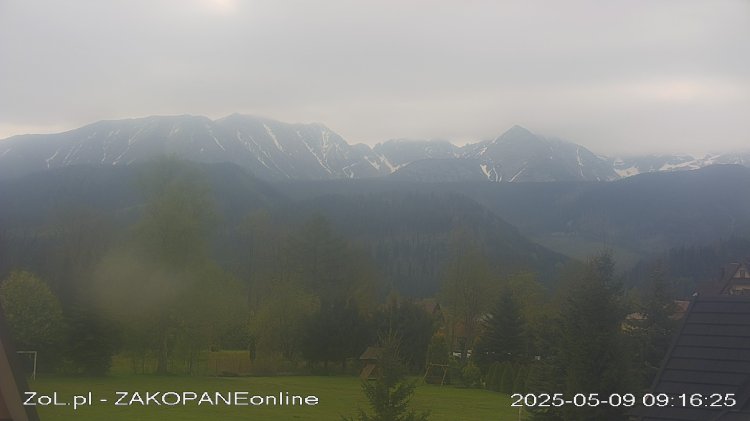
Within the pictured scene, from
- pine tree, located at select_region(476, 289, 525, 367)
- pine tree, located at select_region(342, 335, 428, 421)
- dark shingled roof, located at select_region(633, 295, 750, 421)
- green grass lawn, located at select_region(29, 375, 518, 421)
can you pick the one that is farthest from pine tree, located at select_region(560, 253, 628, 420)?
pine tree, located at select_region(476, 289, 525, 367)

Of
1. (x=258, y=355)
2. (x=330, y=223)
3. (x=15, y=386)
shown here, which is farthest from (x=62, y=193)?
(x=15, y=386)

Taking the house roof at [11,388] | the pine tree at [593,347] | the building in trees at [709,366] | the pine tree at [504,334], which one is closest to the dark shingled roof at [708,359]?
the building in trees at [709,366]

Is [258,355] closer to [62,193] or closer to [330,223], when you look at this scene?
[330,223]

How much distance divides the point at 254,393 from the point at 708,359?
18224 millimetres

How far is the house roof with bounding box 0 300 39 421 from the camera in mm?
2672

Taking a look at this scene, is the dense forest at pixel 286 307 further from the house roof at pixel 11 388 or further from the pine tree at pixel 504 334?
the house roof at pixel 11 388

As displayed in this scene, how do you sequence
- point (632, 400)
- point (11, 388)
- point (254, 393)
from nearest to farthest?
1. point (11, 388)
2. point (632, 400)
3. point (254, 393)

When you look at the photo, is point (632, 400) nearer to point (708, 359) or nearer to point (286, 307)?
point (708, 359)

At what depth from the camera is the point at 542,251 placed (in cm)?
11425

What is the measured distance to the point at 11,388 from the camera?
278 centimetres

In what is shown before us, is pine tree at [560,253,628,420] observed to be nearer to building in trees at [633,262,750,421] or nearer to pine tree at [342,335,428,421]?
pine tree at [342,335,428,421]

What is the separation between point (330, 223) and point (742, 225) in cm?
13982

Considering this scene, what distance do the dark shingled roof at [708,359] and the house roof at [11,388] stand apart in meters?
6.30

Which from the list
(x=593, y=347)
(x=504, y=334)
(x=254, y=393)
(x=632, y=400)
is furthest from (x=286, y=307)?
(x=632, y=400)
